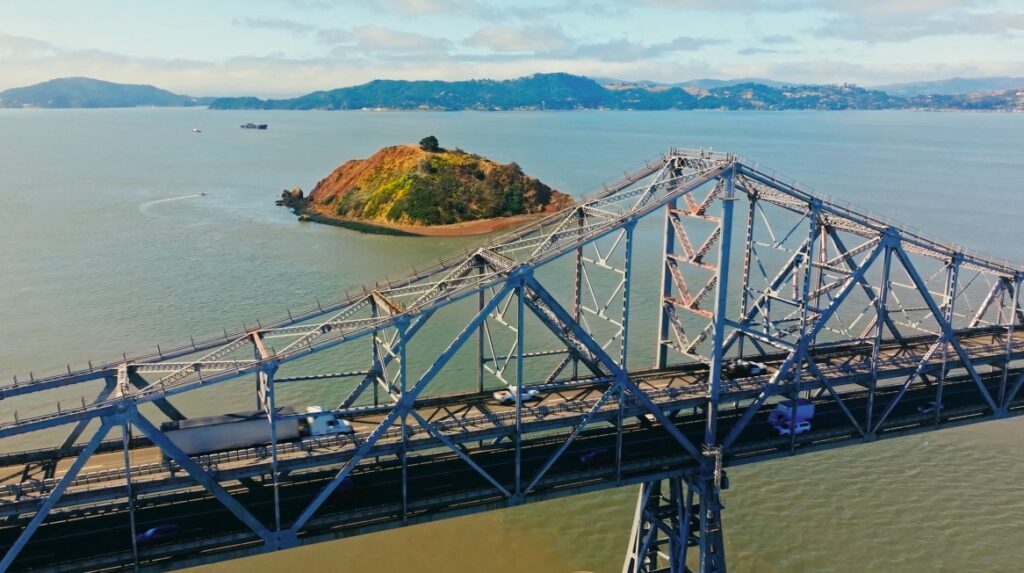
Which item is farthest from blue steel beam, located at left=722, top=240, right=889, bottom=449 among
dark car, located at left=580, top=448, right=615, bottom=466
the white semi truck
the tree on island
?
the tree on island

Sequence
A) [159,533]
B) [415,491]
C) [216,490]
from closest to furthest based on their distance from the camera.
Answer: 1. [216,490]
2. [159,533]
3. [415,491]

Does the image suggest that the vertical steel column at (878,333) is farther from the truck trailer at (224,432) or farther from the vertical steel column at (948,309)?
the truck trailer at (224,432)

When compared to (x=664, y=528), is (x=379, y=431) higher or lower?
higher

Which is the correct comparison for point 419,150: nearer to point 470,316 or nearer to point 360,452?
point 470,316

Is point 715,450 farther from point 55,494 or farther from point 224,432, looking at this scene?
point 55,494

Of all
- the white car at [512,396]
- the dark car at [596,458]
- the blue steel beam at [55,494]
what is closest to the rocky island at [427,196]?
the white car at [512,396]

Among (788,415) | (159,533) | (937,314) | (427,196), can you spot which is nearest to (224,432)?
(159,533)
